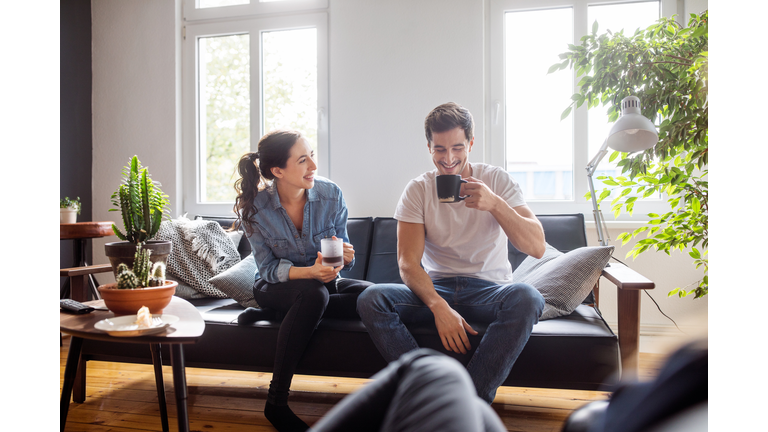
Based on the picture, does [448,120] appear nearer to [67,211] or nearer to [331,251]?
[331,251]

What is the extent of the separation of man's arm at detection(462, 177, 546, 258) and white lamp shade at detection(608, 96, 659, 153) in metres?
0.43

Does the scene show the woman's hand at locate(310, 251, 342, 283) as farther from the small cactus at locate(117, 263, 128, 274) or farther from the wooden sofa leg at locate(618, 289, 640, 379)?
the wooden sofa leg at locate(618, 289, 640, 379)

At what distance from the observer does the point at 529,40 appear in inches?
110

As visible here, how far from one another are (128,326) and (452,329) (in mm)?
892

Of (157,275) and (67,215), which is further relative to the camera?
(67,215)

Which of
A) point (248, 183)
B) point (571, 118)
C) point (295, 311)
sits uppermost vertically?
point (571, 118)

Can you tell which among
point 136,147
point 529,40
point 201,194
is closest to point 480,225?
point 529,40

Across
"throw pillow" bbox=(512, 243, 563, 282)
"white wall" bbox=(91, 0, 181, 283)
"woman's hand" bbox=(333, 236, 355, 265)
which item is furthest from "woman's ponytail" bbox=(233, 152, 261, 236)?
"white wall" bbox=(91, 0, 181, 283)

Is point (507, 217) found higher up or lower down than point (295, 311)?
higher up

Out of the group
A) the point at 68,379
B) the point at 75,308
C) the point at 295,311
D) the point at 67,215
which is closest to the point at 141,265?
the point at 75,308

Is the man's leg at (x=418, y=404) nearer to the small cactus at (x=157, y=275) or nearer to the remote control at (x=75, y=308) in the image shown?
the small cactus at (x=157, y=275)

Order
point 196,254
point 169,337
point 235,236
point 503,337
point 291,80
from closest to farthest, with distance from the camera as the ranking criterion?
point 169,337, point 503,337, point 196,254, point 235,236, point 291,80

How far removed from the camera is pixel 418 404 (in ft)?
1.82

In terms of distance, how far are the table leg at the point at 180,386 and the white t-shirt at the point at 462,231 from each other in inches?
33.5
